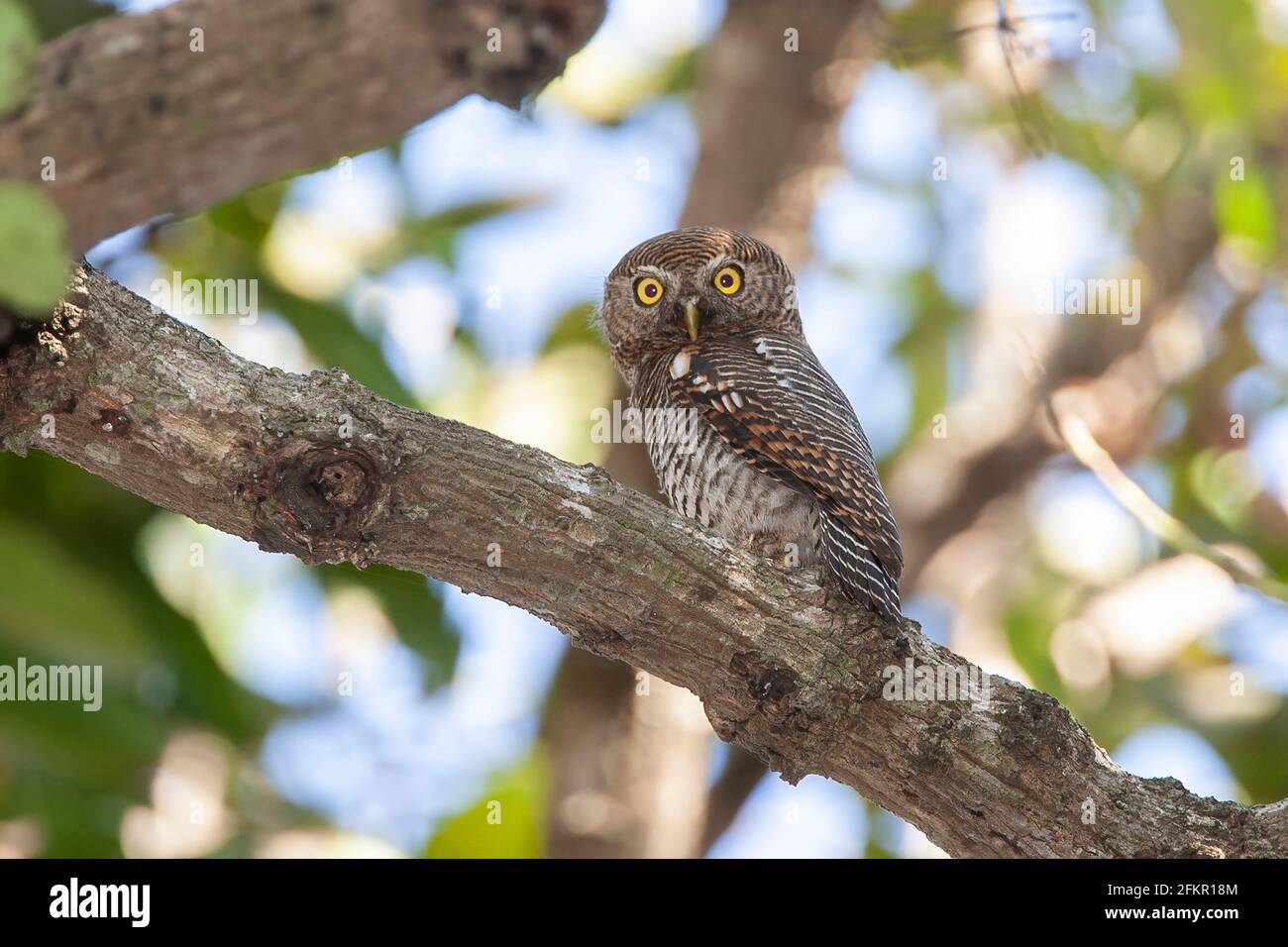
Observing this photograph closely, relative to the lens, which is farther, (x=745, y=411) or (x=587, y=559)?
(x=745, y=411)

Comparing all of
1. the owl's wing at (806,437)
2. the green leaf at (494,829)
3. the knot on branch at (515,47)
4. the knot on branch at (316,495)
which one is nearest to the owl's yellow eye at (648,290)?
the owl's wing at (806,437)

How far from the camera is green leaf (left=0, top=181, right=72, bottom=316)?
1.33 meters

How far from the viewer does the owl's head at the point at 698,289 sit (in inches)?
239

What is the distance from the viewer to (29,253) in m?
1.33

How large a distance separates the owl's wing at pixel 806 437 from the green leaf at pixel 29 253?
2914 mm

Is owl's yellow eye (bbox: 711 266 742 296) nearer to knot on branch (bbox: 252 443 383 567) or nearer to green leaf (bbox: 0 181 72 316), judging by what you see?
knot on branch (bbox: 252 443 383 567)

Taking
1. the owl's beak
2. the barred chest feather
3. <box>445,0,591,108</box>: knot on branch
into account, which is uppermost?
the owl's beak

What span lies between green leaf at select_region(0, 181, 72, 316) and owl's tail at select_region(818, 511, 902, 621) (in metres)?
2.86

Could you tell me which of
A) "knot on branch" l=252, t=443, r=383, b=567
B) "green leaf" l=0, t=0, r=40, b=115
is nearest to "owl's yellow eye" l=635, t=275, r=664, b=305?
"knot on branch" l=252, t=443, r=383, b=567

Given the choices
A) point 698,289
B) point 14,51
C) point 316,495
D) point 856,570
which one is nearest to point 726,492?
point 856,570

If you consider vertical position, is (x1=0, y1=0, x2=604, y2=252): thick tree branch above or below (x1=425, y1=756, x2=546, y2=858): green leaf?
above

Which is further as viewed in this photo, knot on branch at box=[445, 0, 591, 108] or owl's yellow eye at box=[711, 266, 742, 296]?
owl's yellow eye at box=[711, 266, 742, 296]

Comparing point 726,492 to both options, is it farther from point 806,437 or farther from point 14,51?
point 14,51

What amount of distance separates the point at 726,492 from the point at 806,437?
17.1 inches
